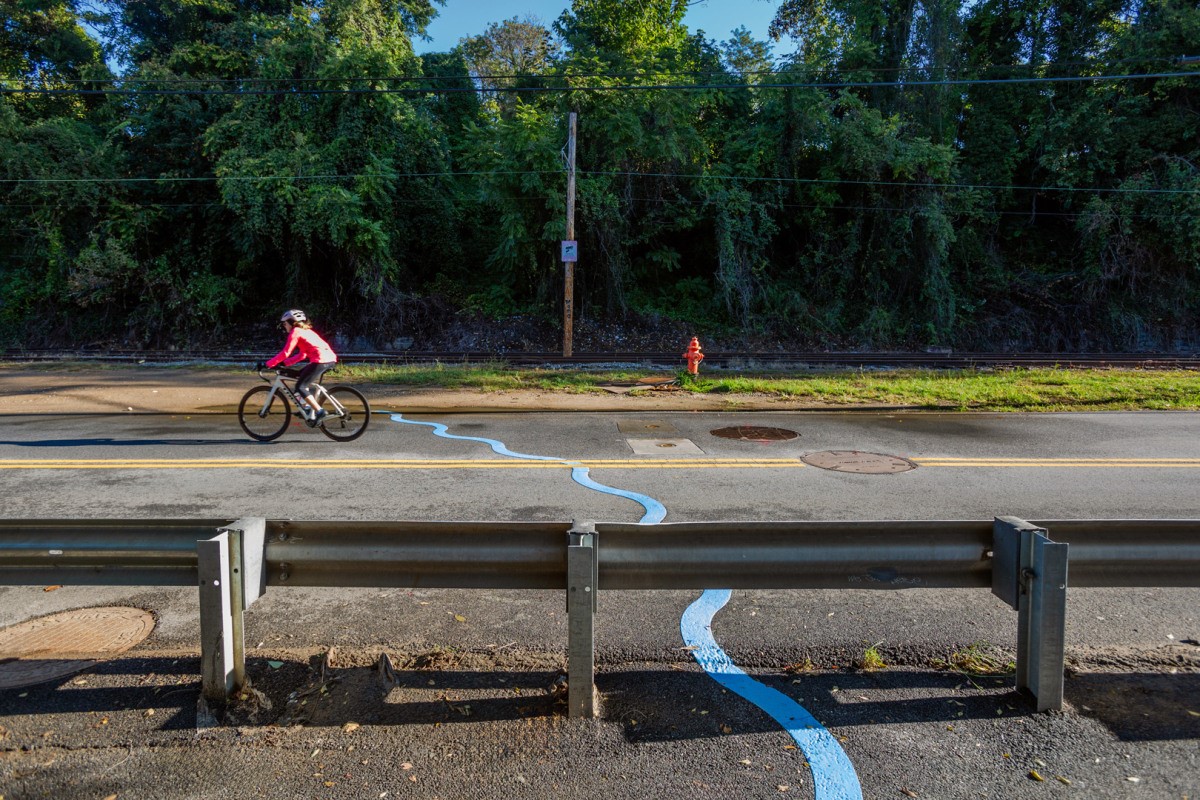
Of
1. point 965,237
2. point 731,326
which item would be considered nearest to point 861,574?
point 731,326

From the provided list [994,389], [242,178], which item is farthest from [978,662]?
[242,178]

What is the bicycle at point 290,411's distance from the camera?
9430mm

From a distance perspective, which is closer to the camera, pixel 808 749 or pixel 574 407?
pixel 808 749

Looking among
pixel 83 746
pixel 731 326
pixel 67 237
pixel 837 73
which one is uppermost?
pixel 837 73

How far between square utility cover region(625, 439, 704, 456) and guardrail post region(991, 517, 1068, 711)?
541 centimetres

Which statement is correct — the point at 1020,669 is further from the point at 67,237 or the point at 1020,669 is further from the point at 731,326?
the point at 67,237

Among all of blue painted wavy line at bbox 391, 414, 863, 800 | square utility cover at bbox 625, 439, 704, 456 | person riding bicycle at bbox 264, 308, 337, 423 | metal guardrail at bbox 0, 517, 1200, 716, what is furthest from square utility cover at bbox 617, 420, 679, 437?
metal guardrail at bbox 0, 517, 1200, 716

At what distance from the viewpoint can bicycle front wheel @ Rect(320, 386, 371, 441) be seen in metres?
9.48

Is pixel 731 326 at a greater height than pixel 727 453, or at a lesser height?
greater

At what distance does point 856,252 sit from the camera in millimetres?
28828

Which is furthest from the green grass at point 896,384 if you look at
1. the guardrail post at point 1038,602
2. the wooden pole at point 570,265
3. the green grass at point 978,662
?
the guardrail post at point 1038,602

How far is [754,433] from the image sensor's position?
1005 cm

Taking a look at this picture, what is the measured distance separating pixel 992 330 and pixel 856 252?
233 inches

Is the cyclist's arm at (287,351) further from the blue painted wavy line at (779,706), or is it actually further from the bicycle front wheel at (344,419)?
the blue painted wavy line at (779,706)
